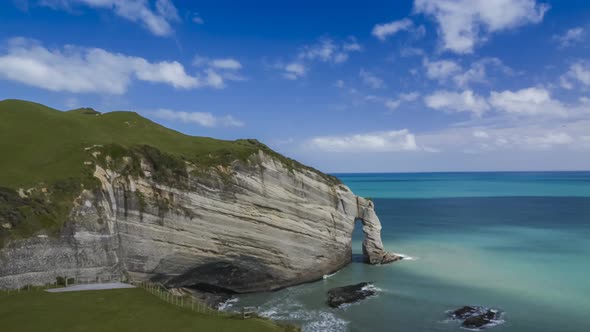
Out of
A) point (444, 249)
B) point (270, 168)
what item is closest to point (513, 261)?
point (444, 249)

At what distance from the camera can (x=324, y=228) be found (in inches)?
1703

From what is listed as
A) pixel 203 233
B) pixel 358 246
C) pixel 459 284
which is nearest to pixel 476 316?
pixel 459 284

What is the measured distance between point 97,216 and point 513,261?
48414 millimetres

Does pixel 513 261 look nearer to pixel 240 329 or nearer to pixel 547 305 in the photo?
pixel 547 305

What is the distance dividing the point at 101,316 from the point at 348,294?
22557 millimetres

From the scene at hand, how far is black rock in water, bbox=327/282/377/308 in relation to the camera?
34562 millimetres

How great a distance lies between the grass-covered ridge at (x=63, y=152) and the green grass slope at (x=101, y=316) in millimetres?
6017

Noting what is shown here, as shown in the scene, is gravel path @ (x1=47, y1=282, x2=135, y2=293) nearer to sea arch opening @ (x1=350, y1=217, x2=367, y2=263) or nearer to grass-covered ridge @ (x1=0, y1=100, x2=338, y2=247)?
grass-covered ridge @ (x1=0, y1=100, x2=338, y2=247)

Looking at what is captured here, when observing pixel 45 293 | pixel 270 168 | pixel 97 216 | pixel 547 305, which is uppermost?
pixel 270 168

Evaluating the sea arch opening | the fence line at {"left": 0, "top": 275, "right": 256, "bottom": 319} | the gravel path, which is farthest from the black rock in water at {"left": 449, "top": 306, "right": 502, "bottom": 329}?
the gravel path

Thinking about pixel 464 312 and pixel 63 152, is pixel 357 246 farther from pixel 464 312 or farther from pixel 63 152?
pixel 63 152

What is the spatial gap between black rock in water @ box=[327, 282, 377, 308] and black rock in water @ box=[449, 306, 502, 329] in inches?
315

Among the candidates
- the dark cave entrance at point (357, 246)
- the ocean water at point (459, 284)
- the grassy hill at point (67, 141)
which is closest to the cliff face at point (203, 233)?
the grassy hill at point (67, 141)

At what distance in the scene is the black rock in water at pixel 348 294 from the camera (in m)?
34.6
